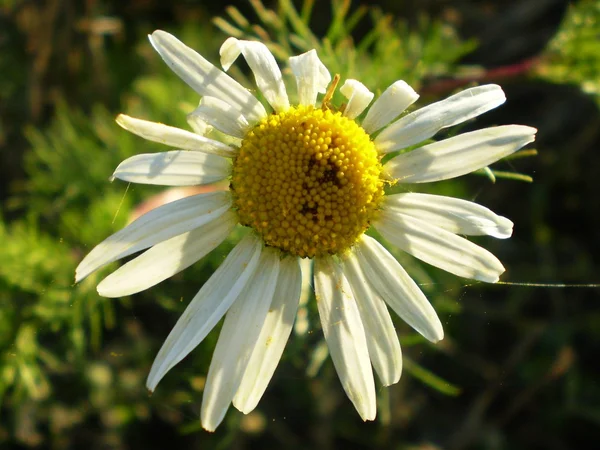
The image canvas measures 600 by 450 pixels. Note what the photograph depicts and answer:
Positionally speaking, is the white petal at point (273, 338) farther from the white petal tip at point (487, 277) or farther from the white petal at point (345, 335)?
the white petal tip at point (487, 277)

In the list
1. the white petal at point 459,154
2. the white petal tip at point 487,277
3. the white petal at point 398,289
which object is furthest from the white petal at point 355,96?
the white petal tip at point 487,277

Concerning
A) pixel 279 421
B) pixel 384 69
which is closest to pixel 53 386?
pixel 279 421

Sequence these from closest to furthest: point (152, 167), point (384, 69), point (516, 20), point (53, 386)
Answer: point (152, 167), point (384, 69), point (53, 386), point (516, 20)

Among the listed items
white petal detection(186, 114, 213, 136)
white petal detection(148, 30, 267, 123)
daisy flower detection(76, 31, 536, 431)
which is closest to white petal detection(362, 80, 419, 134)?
daisy flower detection(76, 31, 536, 431)

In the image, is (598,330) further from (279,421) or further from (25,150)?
(25,150)

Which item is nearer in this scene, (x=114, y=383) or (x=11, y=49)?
(x=114, y=383)

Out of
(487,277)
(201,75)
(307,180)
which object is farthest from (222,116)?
(487,277)

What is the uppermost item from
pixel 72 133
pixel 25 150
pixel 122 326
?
pixel 72 133

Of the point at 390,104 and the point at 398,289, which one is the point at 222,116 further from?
the point at 398,289
